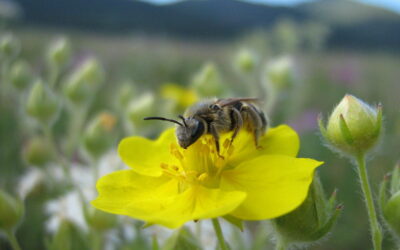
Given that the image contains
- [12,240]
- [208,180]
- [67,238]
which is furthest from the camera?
[67,238]

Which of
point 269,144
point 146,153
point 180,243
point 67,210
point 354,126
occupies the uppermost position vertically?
point 354,126

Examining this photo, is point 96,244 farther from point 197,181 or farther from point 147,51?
point 147,51

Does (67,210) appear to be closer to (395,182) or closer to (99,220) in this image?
(99,220)

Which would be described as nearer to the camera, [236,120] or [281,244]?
[281,244]

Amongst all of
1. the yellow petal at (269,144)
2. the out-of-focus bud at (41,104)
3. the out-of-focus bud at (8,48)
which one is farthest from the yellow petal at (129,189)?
the out-of-focus bud at (8,48)

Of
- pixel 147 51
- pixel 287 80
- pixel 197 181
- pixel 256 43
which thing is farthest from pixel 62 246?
pixel 147 51

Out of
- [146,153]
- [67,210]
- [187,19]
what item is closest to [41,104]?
[67,210]

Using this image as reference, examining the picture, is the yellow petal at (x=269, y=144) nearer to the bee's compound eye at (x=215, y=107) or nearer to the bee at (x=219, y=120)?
the bee at (x=219, y=120)
